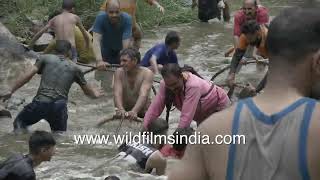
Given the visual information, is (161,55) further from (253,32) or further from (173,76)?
(173,76)

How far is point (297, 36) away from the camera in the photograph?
2.28 m

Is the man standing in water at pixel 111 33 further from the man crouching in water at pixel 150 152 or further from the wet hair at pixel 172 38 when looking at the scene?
the man crouching in water at pixel 150 152

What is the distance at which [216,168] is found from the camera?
2.32 meters

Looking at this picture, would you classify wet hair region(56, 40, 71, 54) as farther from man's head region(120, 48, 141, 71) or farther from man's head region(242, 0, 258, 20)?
man's head region(242, 0, 258, 20)

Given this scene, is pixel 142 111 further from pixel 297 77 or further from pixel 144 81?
pixel 297 77

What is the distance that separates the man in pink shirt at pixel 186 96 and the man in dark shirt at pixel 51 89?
4.60 ft

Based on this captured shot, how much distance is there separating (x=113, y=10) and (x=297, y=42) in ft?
25.8

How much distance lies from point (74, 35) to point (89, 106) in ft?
5.77

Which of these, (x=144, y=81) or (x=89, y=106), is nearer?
(x=144, y=81)

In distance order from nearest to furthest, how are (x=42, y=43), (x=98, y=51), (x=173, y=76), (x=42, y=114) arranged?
(x=173, y=76) < (x=42, y=114) < (x=98, y=51) < (x=42, y=43)

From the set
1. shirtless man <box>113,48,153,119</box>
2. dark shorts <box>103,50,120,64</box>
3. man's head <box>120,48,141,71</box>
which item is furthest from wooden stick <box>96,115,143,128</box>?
dark shorts <box>103,50,120,64</box>

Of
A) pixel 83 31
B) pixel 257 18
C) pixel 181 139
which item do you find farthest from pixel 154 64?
pixel 181 139

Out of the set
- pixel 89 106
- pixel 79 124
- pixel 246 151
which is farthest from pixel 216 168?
pixel 89 106

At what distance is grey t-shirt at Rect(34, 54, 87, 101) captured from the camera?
8.23 metres
